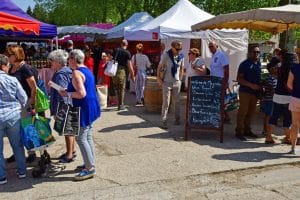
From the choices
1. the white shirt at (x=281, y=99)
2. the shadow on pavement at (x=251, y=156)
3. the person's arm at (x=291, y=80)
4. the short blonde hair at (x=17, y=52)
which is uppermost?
the short blonde hair at (x=17, y=52)

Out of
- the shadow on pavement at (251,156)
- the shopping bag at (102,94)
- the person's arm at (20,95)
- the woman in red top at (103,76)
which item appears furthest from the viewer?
the woman in red top at (103,76)

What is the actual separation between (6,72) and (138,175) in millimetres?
2191

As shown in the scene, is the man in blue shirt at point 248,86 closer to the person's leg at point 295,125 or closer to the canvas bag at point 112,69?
the person's leg at point 295,125

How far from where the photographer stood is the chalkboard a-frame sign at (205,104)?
7.80 metres

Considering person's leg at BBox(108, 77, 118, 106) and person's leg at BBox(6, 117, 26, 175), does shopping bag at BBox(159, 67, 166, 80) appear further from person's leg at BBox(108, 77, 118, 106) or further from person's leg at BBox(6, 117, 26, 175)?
person's leg at BBox(6, 117, 26, 175)

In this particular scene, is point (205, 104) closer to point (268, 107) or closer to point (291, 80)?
point (268, 107)

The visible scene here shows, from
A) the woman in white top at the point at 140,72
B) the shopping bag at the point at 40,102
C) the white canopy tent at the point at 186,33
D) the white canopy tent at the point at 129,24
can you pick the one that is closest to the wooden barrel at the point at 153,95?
the woman in white top at the point at 140,72

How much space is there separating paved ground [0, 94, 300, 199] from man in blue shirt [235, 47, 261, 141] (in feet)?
1.08

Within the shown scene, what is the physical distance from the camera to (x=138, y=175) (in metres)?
5.92

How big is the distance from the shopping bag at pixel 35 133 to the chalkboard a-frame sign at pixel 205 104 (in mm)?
3023

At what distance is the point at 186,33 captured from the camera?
1410 centimetres

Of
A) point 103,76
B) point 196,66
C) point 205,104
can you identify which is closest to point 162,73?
point 196,66

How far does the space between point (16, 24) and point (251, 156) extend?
5807 mm

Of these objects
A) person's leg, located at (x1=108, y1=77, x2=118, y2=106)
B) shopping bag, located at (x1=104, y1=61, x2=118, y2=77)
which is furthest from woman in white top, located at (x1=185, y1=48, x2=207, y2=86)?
person's leg, located at (x1=108, y1=77, x2=118, y2=106)
